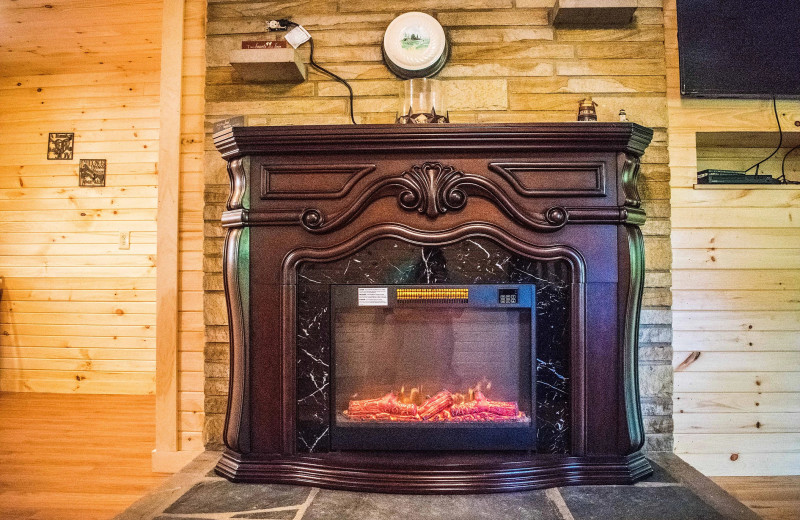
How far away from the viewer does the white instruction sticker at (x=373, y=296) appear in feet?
5.32

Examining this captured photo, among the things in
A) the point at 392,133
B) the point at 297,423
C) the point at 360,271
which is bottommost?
the point at 297,423

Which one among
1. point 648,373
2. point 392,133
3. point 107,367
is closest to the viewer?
point 392,133

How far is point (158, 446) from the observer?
200cm

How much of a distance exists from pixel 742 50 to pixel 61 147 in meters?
4.18

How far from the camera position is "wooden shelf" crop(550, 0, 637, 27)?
5.95 feet

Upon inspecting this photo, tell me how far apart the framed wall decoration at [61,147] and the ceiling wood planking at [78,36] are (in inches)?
18.7

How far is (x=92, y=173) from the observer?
3.61 metres

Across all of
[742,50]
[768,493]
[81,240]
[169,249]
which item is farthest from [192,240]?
[768,493]

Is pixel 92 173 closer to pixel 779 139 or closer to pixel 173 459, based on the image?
pixel 173 459

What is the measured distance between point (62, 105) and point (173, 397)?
2852 mm

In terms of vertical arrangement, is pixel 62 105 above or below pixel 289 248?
above

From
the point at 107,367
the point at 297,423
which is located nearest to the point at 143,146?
the point at 107,367

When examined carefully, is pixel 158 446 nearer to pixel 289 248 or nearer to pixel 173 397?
pixel 173 397

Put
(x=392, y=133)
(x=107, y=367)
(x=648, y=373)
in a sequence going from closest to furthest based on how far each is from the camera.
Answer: (x=392, y=133), (x=648, y=373), (x=107, y=367)
